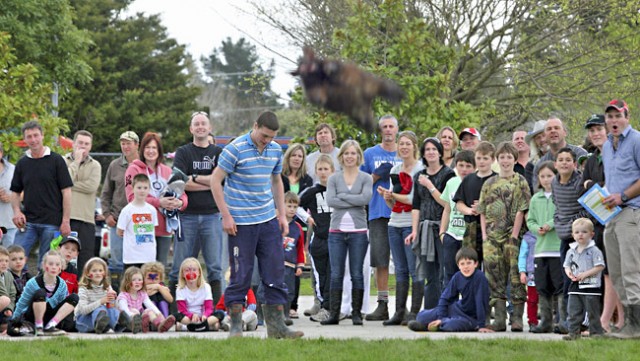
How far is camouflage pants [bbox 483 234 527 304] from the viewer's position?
10.1 m

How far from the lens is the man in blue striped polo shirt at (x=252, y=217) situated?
8.82m

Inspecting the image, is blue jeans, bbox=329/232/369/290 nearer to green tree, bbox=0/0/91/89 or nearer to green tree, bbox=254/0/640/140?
green tree, bbox=254/0/640/140

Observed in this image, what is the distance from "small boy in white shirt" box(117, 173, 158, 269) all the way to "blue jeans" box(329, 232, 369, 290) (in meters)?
1.76

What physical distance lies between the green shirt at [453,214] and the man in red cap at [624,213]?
165 cm

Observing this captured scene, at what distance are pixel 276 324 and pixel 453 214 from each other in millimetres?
2353

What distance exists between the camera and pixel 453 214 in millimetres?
10477

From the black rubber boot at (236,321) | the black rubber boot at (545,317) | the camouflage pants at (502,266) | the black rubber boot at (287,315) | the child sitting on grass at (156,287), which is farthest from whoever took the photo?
the black rubber boot at (287,315)

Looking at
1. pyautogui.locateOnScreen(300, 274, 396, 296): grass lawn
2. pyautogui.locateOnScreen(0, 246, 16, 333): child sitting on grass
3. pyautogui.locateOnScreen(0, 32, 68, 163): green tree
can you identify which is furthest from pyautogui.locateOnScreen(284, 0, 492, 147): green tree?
pyautogui.locateOnScreen(0, 32, 68, 163): green tree

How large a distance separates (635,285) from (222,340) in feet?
11.2

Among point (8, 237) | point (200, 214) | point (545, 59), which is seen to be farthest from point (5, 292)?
point (545, 59)

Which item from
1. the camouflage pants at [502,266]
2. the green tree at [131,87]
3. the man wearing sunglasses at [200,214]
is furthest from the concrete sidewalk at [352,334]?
the green tree at [131,87]

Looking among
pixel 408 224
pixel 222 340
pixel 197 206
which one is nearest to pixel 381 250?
pixel 408 224

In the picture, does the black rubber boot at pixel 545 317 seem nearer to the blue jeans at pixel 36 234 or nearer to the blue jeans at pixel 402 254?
the blue jeans at pixel 402 254

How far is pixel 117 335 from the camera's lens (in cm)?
939
